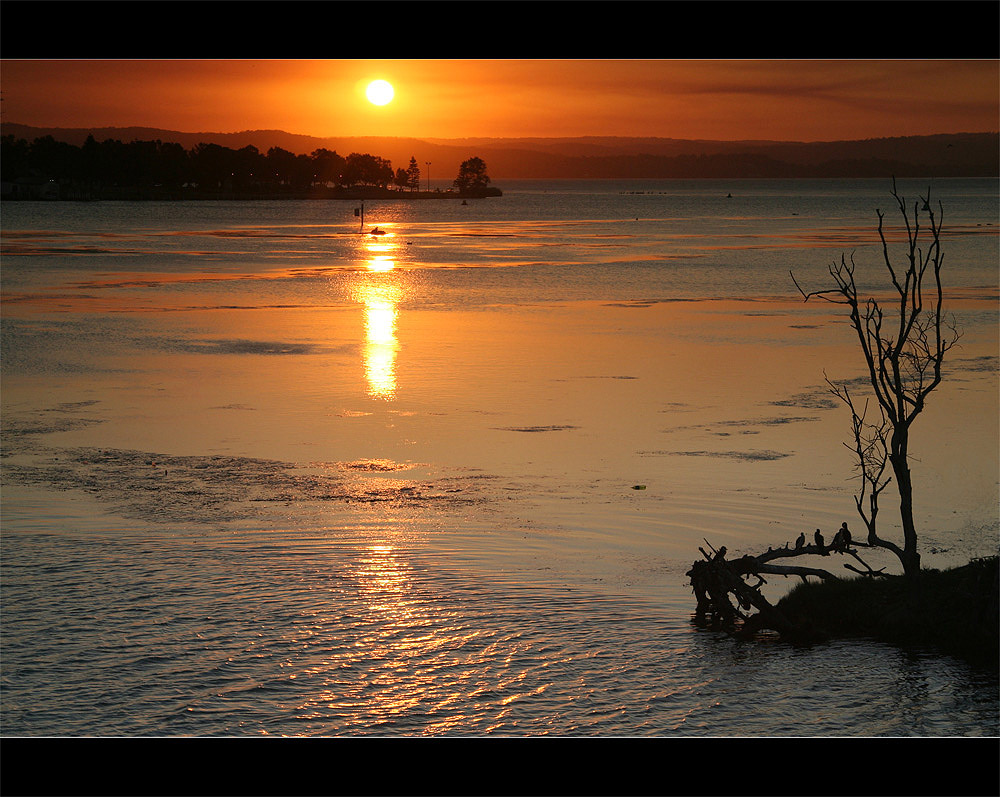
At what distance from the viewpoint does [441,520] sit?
15.3 meters

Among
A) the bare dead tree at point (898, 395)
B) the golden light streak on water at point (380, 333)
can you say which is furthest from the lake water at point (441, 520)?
the bare dead tree at point (898, 395)

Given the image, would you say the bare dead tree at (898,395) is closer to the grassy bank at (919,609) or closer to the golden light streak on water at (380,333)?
the grassy bank at (919,609)

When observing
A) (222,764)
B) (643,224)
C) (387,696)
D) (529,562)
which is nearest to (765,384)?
(529,562)

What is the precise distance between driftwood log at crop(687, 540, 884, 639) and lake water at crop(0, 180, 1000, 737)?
10.6 inches

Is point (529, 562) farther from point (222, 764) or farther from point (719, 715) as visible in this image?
point (222, 764)

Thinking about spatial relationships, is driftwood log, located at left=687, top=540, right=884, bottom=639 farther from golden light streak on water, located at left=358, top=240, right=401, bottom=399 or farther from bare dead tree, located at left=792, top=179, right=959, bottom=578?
golden light streak on water, located at left=358, top=240, right=401, bottom=399

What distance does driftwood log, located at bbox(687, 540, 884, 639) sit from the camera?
11.5m

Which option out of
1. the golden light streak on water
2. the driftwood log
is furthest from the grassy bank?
the golden light streak on water

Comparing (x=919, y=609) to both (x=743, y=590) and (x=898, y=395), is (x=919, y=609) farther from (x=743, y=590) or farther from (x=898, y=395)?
(x=898, y=395)

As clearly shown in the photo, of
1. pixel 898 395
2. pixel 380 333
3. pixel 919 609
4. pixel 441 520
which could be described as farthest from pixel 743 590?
pixel 380 333

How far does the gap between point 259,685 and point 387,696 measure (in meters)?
1.16

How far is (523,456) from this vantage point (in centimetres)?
1881

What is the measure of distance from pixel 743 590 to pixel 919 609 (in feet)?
5.48

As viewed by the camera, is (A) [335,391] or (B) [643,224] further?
(B) [643,224]
